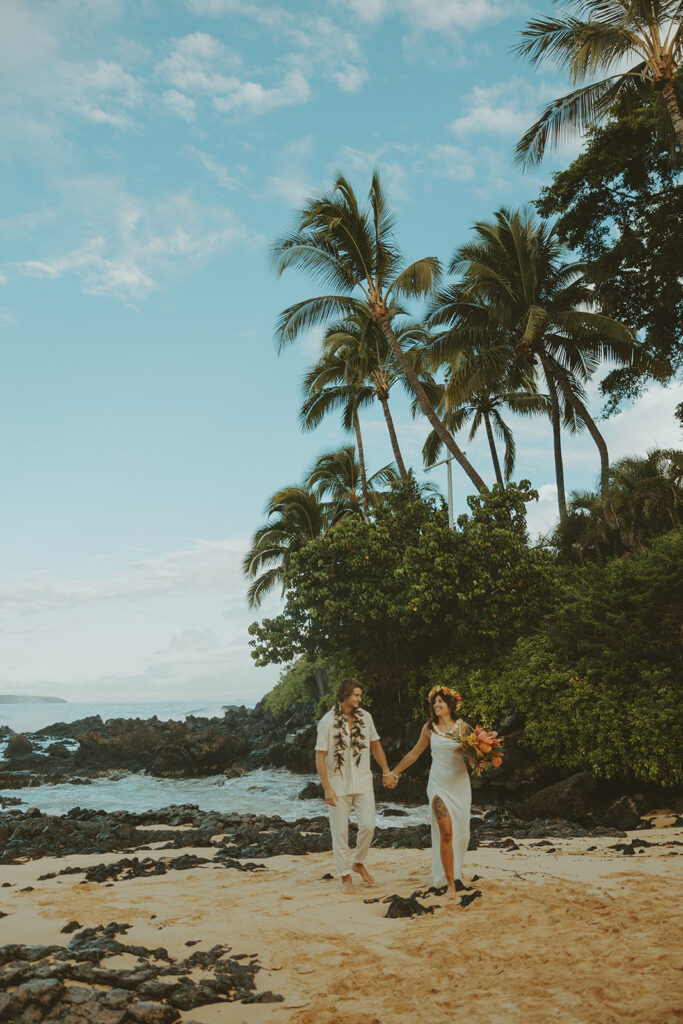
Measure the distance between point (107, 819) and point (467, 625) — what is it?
25.3 feet

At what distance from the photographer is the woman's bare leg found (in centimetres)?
618

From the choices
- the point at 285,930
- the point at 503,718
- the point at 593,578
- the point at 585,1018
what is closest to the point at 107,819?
the point at 503,718

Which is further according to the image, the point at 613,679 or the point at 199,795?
the point at 199,795

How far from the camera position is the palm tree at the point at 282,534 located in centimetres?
2500

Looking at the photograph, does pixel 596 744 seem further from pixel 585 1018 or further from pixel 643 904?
pixel 585 1018

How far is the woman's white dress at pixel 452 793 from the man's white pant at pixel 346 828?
71 centimetres

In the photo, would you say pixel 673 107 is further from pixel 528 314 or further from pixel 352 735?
pixel 352 735

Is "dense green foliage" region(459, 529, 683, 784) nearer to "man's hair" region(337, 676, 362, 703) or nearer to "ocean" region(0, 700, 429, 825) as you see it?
"ocean" region(0, 700, 429, 825)

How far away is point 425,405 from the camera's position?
1869 cm

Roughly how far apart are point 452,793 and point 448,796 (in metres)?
0.04

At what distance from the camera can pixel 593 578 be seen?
571 inches

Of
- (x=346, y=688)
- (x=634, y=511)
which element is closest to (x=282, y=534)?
(x=634, y=511)

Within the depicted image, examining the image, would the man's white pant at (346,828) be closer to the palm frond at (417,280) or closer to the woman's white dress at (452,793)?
the woman's white dress at (452,793)

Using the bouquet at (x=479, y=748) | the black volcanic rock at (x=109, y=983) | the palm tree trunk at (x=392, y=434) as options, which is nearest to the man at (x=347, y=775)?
the bouquet at (x=479, y=748)
